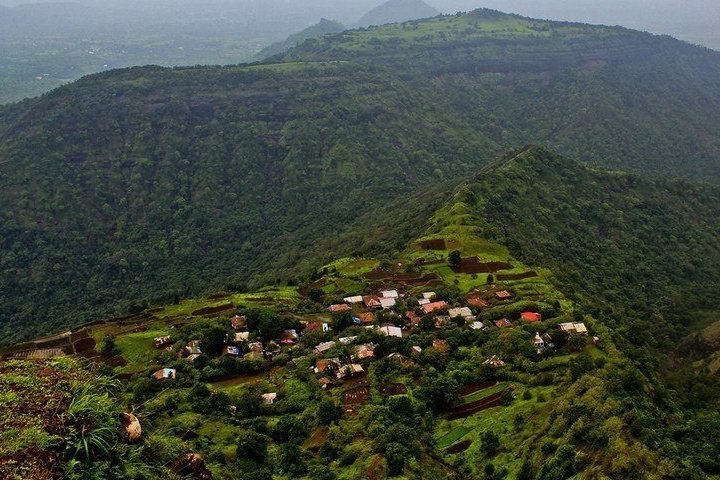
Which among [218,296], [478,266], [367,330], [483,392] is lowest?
[483,392]

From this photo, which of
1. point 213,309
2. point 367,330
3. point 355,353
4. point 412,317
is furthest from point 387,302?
point 213,309

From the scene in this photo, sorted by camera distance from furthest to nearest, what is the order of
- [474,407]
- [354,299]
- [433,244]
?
[433,244] → [354,299] → [474,407]

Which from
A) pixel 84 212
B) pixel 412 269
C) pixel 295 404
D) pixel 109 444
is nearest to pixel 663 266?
pixel 412 269

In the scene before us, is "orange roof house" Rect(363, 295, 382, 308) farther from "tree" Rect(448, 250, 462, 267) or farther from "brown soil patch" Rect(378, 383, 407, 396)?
"brown soil patch" Rect(378, 383, 407, 396)

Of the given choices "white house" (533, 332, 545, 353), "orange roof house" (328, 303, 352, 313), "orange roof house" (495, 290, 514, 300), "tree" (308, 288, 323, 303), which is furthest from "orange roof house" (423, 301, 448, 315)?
"tree" (308, 288, 323, 303)

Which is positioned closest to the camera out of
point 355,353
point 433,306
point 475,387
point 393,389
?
point 393,389

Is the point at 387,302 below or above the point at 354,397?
above

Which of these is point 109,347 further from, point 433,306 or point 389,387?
point 433,306

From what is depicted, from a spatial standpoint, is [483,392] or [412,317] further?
[412,317]
